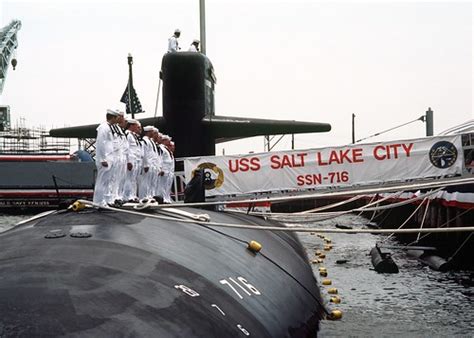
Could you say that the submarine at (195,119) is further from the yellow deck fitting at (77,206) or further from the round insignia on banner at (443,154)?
the yellow deck fitting at (77,206)

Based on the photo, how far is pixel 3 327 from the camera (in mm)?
3025

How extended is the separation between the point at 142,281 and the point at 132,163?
462cm

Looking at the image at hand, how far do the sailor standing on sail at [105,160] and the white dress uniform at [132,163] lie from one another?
2.36ft

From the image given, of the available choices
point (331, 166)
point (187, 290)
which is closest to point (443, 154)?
point (331, 166)

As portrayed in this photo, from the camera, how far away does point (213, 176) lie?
14516 millimetres

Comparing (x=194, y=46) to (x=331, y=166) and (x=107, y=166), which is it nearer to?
(x=331, y=166)

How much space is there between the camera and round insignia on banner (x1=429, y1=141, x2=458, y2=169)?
13531 mm

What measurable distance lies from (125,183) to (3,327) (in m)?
5.70

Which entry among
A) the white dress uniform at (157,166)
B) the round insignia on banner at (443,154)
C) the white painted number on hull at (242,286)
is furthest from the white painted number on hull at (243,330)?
the round insignia on banner at (443,154)

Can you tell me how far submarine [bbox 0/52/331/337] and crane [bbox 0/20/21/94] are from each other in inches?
3106

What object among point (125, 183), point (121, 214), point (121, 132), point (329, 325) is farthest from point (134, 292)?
point (329, 325)

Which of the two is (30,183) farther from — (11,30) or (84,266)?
(11,30)

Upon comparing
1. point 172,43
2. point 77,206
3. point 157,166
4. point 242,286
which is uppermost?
point 172,43

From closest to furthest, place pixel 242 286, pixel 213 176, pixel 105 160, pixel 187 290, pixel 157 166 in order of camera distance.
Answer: pixel 187 290, pixel 242 286, pixel 105 160, pixel 157 166, pixel 213 176
